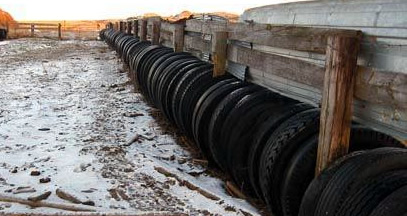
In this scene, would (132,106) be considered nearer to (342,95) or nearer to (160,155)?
(160,155)

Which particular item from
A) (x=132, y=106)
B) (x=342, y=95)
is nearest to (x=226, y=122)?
(x=342, y=95)

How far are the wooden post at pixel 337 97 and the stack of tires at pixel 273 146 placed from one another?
15 cm

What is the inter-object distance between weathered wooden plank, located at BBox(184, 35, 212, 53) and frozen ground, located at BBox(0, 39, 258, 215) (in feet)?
4.19

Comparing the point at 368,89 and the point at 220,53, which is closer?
the point at 368,89

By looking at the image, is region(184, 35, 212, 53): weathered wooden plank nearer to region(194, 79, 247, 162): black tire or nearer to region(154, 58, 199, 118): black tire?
region(154, 58, 199, 118): black tire

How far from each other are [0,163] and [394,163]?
420cm

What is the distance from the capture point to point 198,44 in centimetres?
723

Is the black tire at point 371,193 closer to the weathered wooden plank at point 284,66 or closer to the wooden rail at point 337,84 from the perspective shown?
the wooden rail at point 337,84

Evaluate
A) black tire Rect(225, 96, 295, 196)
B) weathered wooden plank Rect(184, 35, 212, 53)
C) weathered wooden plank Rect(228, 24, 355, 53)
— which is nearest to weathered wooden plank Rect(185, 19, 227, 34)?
weathered wooden plank Rect(184, 35, 212, 53)

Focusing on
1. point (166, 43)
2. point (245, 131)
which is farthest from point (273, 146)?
point (166, 43)

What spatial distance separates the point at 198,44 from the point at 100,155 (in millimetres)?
2595

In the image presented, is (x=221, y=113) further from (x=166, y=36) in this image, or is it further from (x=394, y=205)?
(x=166, y=36)

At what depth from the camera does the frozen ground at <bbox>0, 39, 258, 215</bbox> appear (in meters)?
4.19

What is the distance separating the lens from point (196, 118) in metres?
5.26
